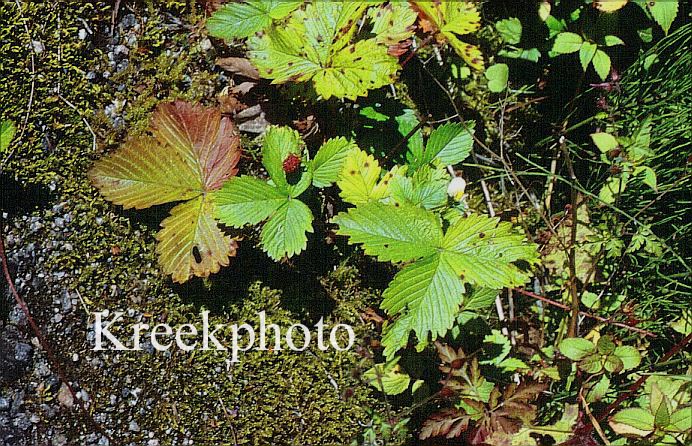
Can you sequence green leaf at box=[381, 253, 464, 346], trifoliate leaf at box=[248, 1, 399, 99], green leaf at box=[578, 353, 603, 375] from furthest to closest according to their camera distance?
green leaf at box=[578, 353, 603, 375] < trifoliate leaf at box=[248, 1, 399, 99] < green leaf at box=[381, 253, 464, 346]

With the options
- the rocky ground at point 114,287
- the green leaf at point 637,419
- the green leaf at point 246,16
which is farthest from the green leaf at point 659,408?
the green leaf at point 246,16

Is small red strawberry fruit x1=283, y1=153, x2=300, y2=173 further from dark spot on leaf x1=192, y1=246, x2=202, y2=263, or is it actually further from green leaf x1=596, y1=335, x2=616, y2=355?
green leaf x1=596, y1=335, x2=616, y2=355

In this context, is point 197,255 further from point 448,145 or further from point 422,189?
point 448,145

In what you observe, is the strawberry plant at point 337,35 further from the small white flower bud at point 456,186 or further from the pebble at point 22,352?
the pebble at point 22,352

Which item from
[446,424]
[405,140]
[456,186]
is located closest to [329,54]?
[405,140]

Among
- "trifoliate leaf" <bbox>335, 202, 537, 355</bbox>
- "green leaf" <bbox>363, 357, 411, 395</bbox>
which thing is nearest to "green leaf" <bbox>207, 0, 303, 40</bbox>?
"trifoliate leaf" <bbox>335, 202, 537, 355</bbox>

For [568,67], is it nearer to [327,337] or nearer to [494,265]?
[494,265]

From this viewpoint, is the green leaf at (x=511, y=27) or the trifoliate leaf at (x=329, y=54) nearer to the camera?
the trifoliate leaf at (x=329, y=54)

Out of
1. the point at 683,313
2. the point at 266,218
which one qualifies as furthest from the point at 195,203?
the point at 683,313
